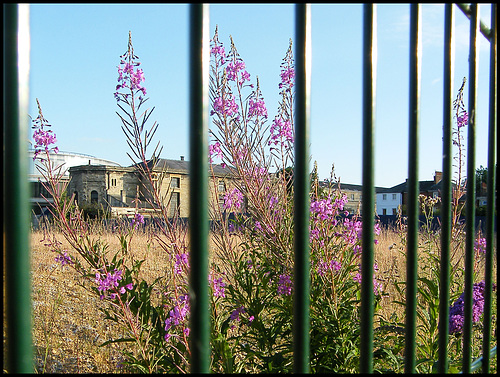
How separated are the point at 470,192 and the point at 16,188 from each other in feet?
4.20

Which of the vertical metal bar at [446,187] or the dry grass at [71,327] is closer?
the vertical metal bar at [446,187]

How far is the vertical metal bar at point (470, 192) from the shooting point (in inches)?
54.6

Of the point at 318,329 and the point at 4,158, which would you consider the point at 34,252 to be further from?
the point at 4,158

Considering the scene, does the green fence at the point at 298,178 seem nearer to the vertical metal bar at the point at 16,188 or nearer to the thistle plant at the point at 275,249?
the vertical metal bar at the point at 16,188

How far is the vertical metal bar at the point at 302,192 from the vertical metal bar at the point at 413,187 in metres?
0.40

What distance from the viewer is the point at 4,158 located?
58cm

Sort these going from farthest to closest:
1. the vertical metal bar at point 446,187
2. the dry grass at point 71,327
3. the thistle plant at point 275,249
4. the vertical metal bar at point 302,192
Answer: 1. the dry grass at point 71,327
2. the thistle plant at point 275,249
3. the vertical metal bar at point 446,187
4. the vertical metal bar at point 302,192

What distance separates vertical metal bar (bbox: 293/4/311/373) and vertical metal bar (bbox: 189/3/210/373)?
0.19m

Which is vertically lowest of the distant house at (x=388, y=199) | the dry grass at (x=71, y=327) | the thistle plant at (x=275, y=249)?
the distant house at (x=388, y=199)

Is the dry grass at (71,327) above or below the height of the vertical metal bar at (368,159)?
below

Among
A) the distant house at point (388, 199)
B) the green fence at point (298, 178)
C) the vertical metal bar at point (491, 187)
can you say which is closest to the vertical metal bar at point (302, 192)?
the green fence at point (298, 178)

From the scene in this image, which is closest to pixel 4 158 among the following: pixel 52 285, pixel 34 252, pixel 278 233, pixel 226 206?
pixel 278 233

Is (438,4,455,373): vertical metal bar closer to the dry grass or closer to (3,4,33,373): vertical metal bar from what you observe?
(3,4,33,373): vertical metal bar

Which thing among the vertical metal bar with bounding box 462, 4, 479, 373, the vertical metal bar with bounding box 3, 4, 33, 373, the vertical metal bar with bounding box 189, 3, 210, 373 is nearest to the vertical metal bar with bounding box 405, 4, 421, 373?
the vertical metal bar with bounding box 462, 4, 479, 373
